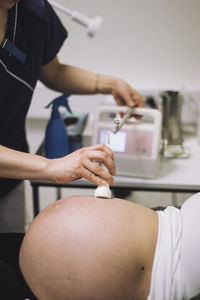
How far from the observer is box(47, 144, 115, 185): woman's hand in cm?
84

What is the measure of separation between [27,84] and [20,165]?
0.41 m

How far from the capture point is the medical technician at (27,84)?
866mm

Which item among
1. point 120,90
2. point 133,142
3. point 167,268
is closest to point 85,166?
point 167,268

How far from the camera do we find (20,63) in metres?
1.12

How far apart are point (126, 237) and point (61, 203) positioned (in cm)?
21

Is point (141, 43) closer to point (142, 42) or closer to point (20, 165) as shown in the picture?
point (142, 42)

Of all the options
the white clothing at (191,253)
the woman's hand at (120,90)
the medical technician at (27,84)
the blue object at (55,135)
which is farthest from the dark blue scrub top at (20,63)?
the white clothing at (191,253)

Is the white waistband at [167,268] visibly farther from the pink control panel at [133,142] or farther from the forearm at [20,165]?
the pink control panel at [133,142]

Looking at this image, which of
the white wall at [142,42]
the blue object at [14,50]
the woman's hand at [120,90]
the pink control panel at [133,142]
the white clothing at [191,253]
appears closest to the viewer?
the white clothing at [191,253]

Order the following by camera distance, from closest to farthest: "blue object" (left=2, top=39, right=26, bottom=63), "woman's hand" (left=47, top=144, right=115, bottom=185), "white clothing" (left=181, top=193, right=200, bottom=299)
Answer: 1. "white clothing" (left=181, top=193, right=200, bottom=299)
2. "woman's hand" (left=47, top=144, right=115, bottom=185)
3. "blue object" (left=2, top=39, right=26, bottom=63)

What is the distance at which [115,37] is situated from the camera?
70.5 inches

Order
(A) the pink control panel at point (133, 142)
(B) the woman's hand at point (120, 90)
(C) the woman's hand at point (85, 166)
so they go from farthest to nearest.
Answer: (B) the woman's hand at point (120, 90)
(A) the pink control panel at point (133, 142)
(C) the woman's hand at point (85, 166)

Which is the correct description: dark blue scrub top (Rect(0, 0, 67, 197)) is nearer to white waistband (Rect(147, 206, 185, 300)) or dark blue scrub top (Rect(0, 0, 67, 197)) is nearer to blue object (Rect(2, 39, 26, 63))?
blue object (Rect(2, 39, 26, 63))

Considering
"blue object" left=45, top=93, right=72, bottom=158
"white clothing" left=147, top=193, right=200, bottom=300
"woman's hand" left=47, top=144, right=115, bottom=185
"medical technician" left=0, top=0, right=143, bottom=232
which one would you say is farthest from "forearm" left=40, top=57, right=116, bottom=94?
"white clothing" left=147, top=193, right=200, bottom=300
